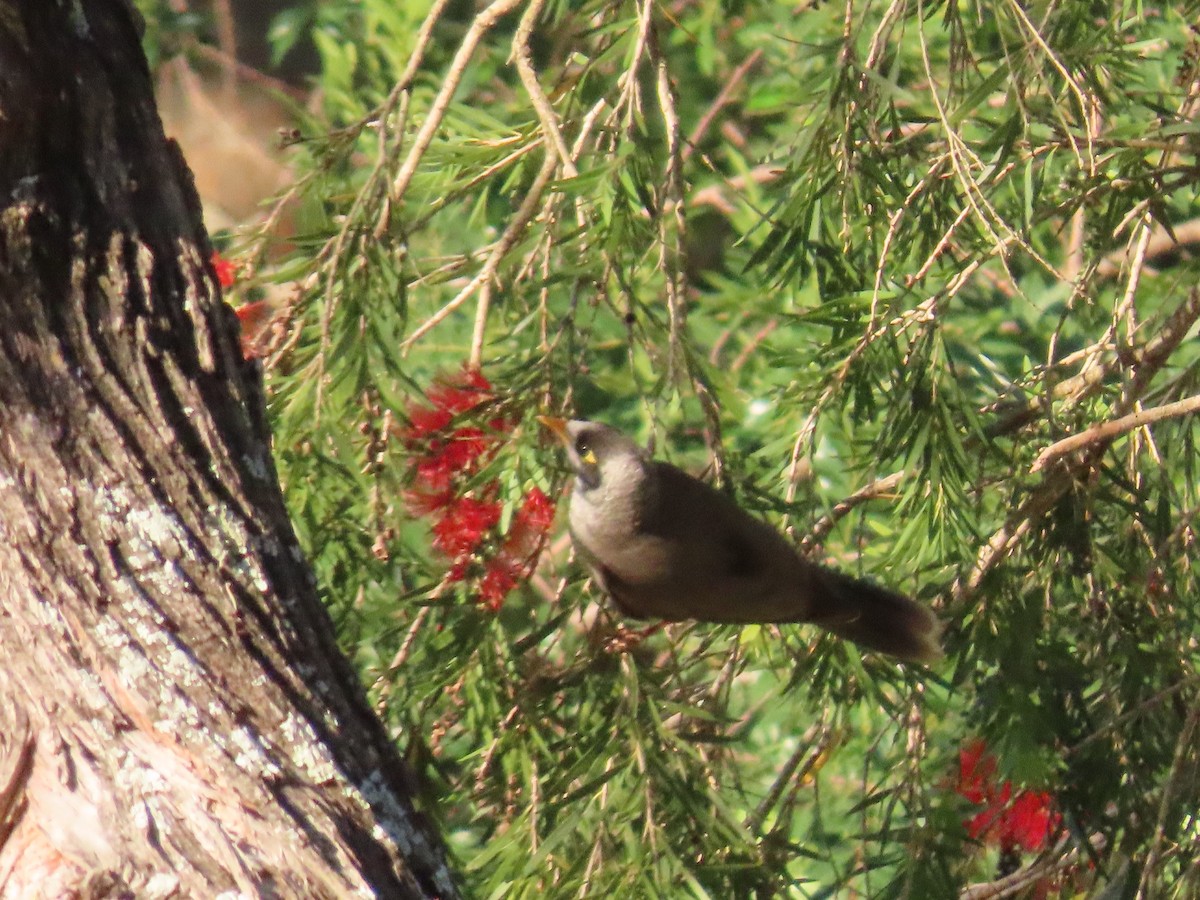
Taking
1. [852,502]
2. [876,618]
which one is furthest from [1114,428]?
[876,618]

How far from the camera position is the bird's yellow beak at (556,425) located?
2.19 metres

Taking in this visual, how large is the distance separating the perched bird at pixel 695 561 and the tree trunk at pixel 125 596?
0.75 metres

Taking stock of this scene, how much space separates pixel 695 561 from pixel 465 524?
0.63m

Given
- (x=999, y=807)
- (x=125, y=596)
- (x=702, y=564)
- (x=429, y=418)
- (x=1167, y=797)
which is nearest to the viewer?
(x=125, y=596)

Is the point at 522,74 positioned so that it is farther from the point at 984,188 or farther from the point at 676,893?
the point at 676,893

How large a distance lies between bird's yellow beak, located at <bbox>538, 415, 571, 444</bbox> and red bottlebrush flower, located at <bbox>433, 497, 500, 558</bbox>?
14 centimetres

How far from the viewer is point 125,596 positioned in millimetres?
1753

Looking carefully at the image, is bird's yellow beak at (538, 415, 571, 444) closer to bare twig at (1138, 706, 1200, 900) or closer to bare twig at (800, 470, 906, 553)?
bare twig at (800, 470, 906, 553)

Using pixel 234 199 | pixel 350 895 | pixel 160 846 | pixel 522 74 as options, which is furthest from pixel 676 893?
pixel 234 199

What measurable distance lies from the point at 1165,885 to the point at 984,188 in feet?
3.46

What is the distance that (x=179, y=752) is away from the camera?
173 cm

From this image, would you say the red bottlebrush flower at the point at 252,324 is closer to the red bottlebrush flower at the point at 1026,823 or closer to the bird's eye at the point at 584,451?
the bird's eye at the point at 584,451

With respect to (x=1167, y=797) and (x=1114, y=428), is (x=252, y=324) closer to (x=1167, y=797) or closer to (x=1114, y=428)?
(x=1114, y=428)

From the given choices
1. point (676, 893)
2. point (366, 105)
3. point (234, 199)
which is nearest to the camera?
point (676, 893)
